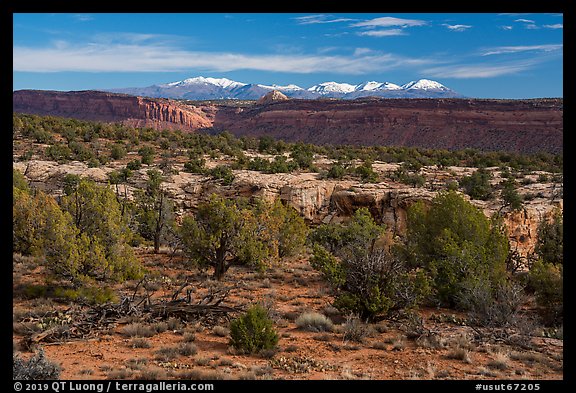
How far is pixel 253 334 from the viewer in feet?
25.6

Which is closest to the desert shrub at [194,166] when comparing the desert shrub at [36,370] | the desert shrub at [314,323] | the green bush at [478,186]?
the green bush at [478,186]

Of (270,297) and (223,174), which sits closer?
(270,297)

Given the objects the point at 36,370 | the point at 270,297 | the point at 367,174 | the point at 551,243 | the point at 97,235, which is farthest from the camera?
the point at 367,174

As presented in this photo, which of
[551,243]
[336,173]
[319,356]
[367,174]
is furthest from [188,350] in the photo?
[367,174]

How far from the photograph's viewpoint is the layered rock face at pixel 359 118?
7038 centimetres

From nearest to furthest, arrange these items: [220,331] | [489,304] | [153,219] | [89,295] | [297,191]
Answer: [220,331], [489,304], [89,295], [153,219], [297,191]

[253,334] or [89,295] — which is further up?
[89,295]

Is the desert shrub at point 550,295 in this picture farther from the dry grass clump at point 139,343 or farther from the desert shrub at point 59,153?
the desert shrub at point 59,153

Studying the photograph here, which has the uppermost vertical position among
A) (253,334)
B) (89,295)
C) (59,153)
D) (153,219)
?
(59,153)

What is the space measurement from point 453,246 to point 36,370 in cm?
971

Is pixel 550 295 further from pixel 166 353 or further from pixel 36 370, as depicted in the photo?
pixel 36 370

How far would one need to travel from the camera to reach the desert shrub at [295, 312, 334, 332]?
9.20 m

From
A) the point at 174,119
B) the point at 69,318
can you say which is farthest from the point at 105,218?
the point at 174,119

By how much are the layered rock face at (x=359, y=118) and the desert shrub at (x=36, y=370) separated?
226 ft
